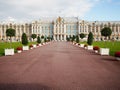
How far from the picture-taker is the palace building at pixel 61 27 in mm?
130000

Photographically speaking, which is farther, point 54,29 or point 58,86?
point 54,29

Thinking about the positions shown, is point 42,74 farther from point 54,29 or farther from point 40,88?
point 54,29

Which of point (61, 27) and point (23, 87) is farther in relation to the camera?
point (61, 27)

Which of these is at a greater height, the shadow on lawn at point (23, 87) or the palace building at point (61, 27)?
the palace building at point (61, 27)

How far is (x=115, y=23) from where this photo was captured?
136625 millimetres

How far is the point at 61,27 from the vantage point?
13000cm

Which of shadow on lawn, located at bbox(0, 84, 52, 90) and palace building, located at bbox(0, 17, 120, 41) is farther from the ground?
palace building, located at bbox(0, 17, 120, 41)

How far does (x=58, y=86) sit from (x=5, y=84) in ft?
6.71

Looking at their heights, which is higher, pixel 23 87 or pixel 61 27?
pixel 61 27

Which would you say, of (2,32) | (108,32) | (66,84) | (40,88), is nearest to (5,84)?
(40,88)

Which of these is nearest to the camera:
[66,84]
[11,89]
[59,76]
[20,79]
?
[11,89]

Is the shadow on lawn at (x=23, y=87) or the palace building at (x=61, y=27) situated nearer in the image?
the shadow on lawn at (x=23, y=87)

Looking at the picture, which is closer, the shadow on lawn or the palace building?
the shadow on lawn

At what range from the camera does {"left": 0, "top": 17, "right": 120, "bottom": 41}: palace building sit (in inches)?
5118
